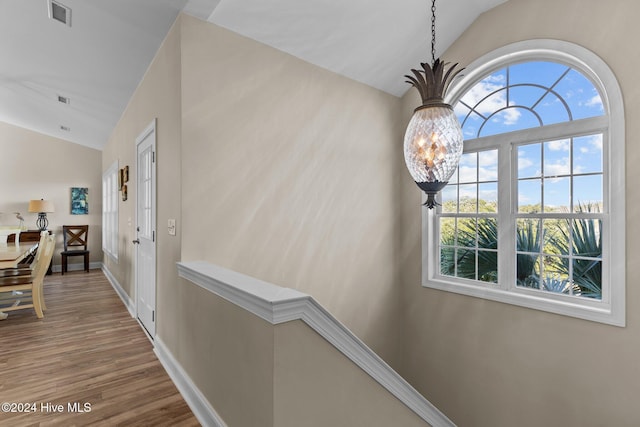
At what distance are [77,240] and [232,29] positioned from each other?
676cm

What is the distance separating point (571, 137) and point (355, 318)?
2436 mm

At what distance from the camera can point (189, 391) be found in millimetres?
2244

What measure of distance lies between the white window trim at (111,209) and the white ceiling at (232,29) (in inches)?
70.3

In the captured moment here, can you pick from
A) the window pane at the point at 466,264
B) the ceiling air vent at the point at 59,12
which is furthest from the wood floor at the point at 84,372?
the ceiling air vent at the point at 59,12

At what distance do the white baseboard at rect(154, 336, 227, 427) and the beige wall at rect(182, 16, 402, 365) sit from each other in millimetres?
830

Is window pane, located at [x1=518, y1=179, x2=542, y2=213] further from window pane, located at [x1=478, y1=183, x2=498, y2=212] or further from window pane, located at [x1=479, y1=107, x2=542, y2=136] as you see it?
window pane, located at [x1=479, y1=107, x2=542, y2=136]

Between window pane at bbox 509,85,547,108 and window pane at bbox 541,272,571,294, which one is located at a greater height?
window pane at bbox 509,85,547,108

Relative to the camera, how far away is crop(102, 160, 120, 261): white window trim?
5.40m

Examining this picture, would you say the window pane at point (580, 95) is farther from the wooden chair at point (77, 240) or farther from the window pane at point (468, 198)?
the wooden chair at point (77, 240)

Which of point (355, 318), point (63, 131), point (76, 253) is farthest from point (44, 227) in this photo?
point (355, 318)

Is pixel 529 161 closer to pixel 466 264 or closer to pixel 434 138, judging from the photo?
pixel 466 264

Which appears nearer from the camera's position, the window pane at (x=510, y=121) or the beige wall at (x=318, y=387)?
the beige wall at (x=318, y=387)

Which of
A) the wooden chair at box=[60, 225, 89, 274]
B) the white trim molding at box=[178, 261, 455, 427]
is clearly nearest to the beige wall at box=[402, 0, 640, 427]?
the white trim molding at box=[178, 261, 455, 427]

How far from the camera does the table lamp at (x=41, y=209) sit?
6625 mm
